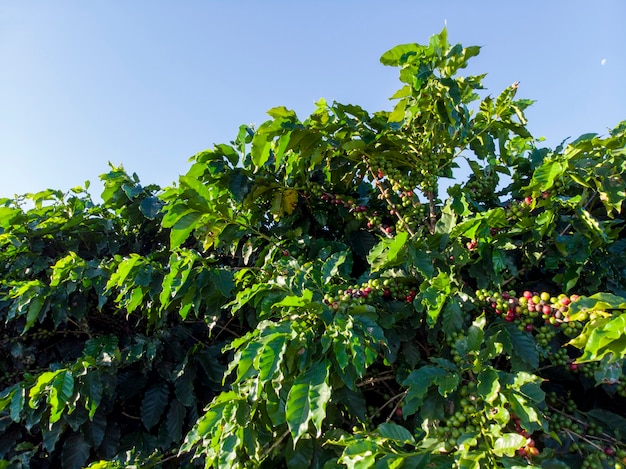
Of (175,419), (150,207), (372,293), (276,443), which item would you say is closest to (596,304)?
(372,293)

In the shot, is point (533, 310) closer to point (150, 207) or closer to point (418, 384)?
point (418, 384)

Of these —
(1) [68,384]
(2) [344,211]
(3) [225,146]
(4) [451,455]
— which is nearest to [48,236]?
(1) [68,384]

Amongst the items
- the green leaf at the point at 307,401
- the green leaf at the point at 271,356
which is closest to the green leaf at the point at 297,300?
the green leaf at the point at 271,356

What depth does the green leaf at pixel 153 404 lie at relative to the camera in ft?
7.54

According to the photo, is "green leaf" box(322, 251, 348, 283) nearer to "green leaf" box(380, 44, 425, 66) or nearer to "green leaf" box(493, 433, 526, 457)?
"green leaf" box(493, 433, 526, 457)

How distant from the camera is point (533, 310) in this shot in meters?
1.59

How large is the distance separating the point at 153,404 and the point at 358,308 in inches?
56.8

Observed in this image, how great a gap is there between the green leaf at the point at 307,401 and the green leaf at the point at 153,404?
1.29 metres

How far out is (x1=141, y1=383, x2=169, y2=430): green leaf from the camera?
230 cm

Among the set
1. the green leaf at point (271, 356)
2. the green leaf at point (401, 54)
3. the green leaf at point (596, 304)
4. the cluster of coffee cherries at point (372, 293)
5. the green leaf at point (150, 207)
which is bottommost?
the green leaf at point (271, 356)

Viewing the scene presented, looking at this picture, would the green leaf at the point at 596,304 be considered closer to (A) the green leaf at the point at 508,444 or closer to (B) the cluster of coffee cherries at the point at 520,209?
(A) the green leaf at the point at 508,444

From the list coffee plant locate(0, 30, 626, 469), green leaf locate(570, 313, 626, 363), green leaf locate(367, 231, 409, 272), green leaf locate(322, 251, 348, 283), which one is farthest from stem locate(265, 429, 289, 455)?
green leaf locate(570, 313, 626, 363)

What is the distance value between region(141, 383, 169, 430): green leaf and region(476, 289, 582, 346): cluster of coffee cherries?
5.66ft

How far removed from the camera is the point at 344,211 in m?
2.42
